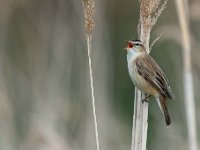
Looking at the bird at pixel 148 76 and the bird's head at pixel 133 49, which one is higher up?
the bird's head at pixel 133 49

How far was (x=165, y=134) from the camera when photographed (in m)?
5.72

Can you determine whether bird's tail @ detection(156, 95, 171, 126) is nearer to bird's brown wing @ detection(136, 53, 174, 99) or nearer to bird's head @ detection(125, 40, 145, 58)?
bird's brown wing @ detection(136, 53, 174, 99)

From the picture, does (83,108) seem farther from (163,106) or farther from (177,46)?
(163,106)

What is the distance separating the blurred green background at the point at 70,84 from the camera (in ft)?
18.6

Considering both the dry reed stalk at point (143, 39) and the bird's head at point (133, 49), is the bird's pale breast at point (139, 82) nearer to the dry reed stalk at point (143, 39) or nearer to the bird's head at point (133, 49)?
the bird's head at point (133, 49)

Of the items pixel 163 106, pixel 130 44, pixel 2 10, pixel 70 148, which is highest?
pixel 2 10

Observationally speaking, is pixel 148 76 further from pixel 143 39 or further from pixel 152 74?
pixel 143 39

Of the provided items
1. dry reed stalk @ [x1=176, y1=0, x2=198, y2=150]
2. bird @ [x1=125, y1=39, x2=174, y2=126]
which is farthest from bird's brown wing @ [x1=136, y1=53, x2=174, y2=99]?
dry reed stalk @ [x1=176, y1=0, x2=198, y2=150]

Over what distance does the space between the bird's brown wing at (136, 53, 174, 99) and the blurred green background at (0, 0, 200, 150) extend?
591 millimetres

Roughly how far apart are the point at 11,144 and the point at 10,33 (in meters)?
1.74

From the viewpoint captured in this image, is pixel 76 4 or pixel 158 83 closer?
pixel 158 83

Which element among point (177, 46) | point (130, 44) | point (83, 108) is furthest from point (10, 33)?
point (130, 44)

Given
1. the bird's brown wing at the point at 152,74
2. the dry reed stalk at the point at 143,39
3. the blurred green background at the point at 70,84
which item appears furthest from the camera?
the blurred green background at the point at 70,84

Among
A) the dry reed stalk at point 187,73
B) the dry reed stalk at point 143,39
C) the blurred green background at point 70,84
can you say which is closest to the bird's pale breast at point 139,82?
the blurred green background at point 70,84
